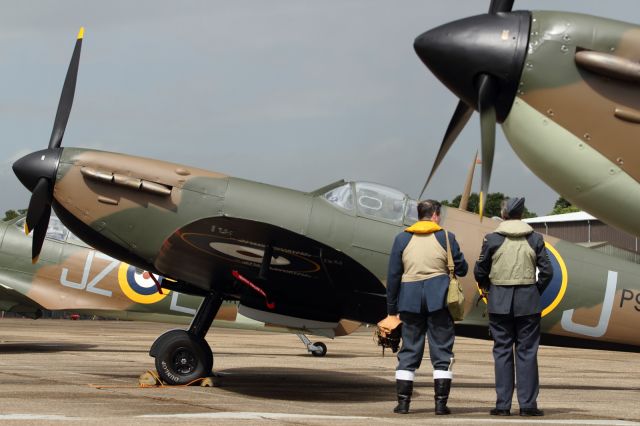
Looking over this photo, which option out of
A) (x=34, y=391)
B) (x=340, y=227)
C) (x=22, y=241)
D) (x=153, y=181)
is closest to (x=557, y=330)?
(x=340, y=227)

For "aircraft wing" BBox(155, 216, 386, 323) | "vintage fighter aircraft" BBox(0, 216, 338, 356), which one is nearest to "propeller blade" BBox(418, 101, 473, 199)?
"aircraft wing" BBox(155, 216, 386, 323)

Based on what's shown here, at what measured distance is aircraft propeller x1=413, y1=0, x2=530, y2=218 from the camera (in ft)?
16.4

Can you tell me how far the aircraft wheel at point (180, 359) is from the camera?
33.5 ft

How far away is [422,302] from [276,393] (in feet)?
8.18

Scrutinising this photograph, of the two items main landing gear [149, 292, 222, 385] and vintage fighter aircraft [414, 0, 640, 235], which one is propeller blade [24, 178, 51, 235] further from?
vintage fighter aircraft [414, 0, 640, 235]

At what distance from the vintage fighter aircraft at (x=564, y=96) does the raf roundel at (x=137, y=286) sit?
11070 millimetres

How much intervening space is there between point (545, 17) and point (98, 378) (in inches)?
306

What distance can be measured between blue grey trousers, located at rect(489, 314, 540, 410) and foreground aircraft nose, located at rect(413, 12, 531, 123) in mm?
3488

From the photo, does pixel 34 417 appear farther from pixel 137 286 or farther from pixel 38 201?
pixel 137 286

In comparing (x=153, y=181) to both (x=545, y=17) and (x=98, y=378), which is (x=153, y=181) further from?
(x=545, y=17)

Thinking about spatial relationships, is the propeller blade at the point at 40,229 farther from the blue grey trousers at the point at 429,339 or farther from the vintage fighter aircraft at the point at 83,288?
the blue grey trousers at the point at 429,339

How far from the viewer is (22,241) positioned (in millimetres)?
16609

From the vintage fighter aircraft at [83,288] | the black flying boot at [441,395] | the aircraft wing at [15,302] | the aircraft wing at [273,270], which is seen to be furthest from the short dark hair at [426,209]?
the aircraft wing at [15,302]

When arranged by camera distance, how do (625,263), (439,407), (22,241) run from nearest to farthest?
1. (439,407)
2. (625,263)
3. (22,241)
